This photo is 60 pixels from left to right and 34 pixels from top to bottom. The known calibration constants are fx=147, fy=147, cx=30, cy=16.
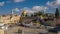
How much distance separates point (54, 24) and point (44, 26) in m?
0.15

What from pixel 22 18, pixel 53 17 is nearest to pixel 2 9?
pixel 22 18

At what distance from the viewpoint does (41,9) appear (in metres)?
2.28

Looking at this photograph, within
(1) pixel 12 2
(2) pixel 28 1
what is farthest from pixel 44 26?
(1) pixel 12 2

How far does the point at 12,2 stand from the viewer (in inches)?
92.3

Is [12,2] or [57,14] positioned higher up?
[12,2]

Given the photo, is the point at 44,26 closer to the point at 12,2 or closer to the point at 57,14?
the point at 57,14

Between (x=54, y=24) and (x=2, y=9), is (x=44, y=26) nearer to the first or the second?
(x=54, y=24)

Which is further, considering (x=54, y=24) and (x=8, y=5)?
(x=8, y=5)

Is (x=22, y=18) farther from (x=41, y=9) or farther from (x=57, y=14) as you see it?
(x=57, y=14)

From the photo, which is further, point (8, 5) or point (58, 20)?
point (8, 5)

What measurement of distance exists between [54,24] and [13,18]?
0.64 metres

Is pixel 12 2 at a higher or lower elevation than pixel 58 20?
higher

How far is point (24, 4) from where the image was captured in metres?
2.31

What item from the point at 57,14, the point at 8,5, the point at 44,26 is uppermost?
the point at 8,5
